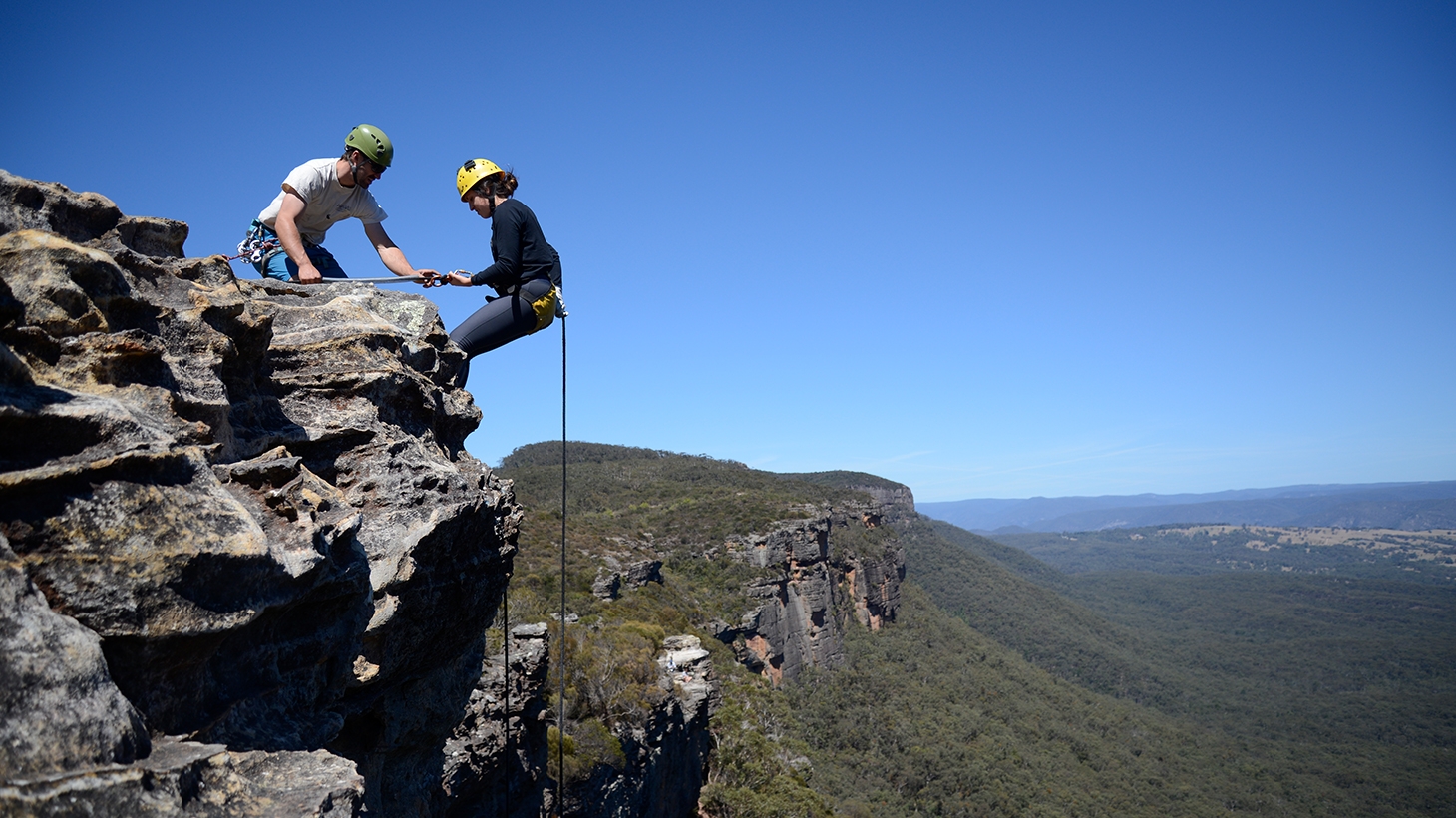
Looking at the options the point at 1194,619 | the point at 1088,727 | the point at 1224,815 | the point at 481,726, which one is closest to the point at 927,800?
the point at 1224,815

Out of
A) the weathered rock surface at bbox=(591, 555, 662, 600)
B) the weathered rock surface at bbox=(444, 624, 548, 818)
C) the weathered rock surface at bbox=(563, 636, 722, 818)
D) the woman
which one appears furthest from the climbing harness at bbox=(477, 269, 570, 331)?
the weathered rock surface at bbox=(591, 555, 662, 600)

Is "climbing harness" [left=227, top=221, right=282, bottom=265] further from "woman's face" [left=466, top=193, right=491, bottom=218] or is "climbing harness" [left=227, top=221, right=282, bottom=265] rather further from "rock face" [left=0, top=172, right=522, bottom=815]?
"woman's face" [left=466, top=193, right=491, bottom=218]

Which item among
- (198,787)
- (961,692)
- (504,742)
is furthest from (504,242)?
(961,692)

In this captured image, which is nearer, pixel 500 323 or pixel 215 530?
pixel 215 530

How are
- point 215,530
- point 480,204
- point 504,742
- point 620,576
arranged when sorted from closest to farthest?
1. point 215,530
2. point 480,204
3. point 504,742
4. point 620,576

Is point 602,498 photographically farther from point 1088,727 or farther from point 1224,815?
point 1224,815

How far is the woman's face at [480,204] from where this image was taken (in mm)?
5922

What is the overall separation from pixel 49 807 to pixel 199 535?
1098 millimetres

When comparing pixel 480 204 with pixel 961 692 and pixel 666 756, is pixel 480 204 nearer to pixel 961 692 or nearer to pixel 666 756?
pixel 666 756

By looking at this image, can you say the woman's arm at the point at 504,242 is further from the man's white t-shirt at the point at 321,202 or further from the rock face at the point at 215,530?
the man's white t-shirt at the point at 321,202

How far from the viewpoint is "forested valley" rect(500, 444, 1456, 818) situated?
93.6ft

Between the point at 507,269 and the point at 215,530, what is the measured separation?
3.18 metres

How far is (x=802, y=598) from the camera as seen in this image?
60281 mm

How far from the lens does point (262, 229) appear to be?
604 centimetres
